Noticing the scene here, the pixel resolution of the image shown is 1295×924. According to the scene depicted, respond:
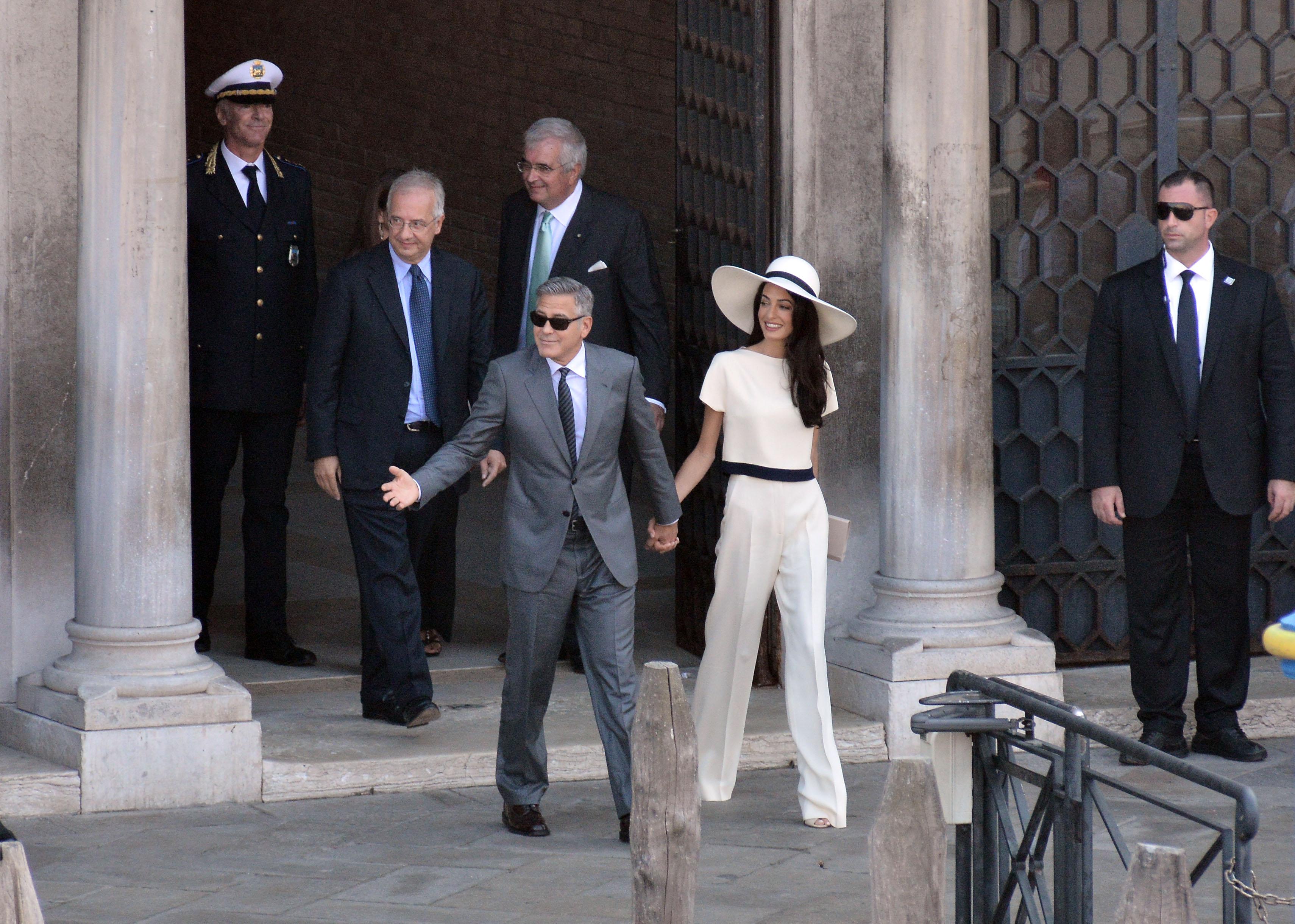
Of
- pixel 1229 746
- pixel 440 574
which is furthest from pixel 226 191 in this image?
pixel 1229 746

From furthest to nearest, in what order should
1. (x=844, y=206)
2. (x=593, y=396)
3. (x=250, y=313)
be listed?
1. (x=844, y=206)
2. (x=250, y=313)
3. (x=593, y=396)

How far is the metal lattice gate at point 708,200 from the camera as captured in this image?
24.2 ft

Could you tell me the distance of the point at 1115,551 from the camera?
7.85 meters

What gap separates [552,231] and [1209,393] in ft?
7.91

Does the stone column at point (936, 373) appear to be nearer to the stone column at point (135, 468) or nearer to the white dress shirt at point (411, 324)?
the white dress shirt at point (411, 324)

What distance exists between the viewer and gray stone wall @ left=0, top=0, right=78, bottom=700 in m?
6.46

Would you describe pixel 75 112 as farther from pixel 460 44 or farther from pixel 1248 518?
pixel 460 44

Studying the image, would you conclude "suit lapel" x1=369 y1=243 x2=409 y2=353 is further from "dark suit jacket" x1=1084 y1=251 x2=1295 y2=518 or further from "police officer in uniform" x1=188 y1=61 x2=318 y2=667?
"dark suit jacket" x1=1084 y1=251 x2=1295 y2=518

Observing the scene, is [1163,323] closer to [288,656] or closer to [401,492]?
[401,492]

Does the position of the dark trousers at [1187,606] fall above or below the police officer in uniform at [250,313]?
below

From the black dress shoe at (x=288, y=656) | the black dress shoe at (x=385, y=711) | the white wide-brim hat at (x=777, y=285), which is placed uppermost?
the white wide-brim hat at (x=777, y=285)

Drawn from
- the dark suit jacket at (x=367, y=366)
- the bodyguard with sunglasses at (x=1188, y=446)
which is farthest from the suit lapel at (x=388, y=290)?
the bodyguard with sunglasses at (x=1188, y=446)

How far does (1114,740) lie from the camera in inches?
147

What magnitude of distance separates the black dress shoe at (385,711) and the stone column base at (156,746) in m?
0.58
